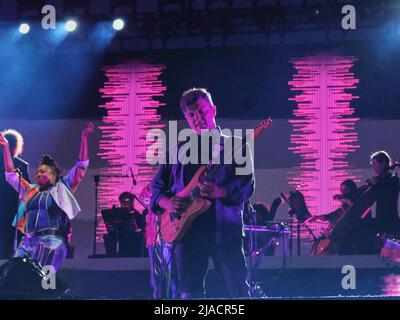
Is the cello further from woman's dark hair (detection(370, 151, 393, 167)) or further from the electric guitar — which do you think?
the electric guitar

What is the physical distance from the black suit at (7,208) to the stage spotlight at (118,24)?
1.31 m

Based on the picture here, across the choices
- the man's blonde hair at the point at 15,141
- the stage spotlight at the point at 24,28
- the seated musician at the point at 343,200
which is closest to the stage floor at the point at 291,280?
the seated musician at the point at 343,200

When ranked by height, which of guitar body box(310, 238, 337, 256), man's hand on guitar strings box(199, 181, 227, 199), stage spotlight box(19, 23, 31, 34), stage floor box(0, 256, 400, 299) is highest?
stage spotlight box(19, 23, 31, 34)

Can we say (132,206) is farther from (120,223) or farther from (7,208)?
(7,208)

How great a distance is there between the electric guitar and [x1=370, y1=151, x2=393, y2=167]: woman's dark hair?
1211 mm

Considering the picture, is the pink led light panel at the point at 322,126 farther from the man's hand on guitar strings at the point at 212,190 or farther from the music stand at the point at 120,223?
the music stand at the point at 120,223

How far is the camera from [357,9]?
16.8ft

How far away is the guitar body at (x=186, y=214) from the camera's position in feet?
15.4

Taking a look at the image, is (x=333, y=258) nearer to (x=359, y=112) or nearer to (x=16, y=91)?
(x=359, y=112)

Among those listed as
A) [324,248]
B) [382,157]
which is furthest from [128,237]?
[382,157]

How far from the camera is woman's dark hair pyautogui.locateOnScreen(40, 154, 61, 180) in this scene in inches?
203

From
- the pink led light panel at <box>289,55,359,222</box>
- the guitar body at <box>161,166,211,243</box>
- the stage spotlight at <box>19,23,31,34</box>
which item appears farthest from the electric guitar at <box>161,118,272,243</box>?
the stage spotlight at <box>19,23,31,34</box>
